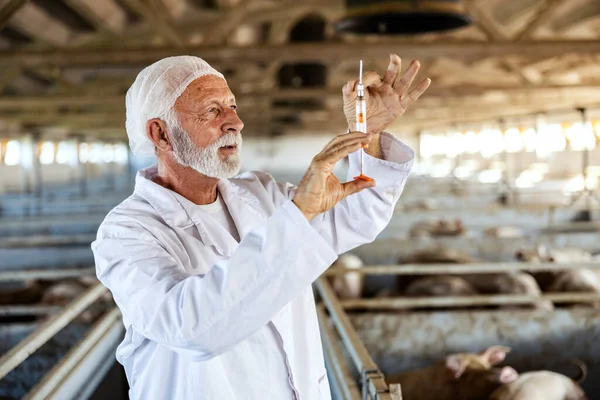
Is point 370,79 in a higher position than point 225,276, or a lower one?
higher

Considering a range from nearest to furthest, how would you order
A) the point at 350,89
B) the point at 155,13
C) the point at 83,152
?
1. the point at 350,89
2. the point at 155,13
3. the point at 83,152

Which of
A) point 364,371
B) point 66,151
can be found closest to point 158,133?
point 364,371

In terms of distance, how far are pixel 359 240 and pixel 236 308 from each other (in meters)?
0.55

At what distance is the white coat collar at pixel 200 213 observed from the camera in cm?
139

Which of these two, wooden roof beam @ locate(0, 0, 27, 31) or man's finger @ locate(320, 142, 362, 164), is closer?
man's finger @ locate(320, 142, 362, 164)

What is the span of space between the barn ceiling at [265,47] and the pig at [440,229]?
1.82 metres

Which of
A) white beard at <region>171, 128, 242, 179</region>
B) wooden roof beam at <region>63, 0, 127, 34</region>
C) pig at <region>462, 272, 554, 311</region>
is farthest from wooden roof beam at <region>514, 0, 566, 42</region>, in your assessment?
wooden roof beam at <region>63, 0, 127, 34</region>

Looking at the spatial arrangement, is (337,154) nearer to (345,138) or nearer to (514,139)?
(345,138)

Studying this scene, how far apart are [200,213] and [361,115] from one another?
430 millimetres

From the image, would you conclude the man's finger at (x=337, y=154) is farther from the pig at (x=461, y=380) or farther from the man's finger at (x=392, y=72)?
the pig at (x=461, y=380)

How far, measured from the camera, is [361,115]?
1.33m

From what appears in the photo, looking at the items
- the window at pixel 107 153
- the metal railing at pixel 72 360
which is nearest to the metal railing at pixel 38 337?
the metal railing at pixel 72 360

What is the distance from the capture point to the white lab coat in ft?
3.42

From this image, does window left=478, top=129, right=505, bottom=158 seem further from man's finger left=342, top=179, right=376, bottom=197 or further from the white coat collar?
man's finger left=342, top=179, right=376, bottom=197
